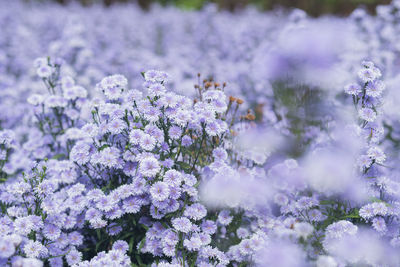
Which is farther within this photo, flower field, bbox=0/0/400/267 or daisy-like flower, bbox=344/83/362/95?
daisy-like flower, bbox=344/83/362/95

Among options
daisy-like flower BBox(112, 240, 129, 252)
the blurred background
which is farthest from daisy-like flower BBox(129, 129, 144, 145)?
the blurred background

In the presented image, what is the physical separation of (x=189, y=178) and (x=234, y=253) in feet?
1.56

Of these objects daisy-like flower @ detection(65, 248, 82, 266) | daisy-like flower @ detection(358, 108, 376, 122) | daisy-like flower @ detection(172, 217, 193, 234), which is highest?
daisy-like flower @ detection(358, 108, 376, 122)

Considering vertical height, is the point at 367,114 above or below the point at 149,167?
above

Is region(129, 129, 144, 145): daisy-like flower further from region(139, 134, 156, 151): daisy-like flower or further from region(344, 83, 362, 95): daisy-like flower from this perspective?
region(344, 83, 362, 95): daisy-like flower

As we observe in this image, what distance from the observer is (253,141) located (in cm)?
257

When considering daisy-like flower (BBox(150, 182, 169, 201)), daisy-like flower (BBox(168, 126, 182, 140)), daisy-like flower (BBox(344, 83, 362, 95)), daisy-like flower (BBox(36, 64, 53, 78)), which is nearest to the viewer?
daisy-like flower (BBox(150, 182, 169, 201))

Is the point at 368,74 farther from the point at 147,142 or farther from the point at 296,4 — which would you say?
the point at 296,4

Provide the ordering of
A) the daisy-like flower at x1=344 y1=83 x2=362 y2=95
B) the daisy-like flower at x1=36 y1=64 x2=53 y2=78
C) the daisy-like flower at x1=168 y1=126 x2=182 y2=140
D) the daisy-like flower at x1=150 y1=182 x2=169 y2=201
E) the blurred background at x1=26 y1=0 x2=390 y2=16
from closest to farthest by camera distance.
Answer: the daisy-like flower at x1=150 y1=182 x2=169 y2=201
the daisy-like flower at x1=168 y1=126 x2=182 y2=140
the daisy-like flower at x1=344 y1=83 x2=362 y2=95
the daisy-like flower at x1=36 y1=64 x2=53 y2=78
the blurred background at x1=26 y1=0 x2=390 y2=16

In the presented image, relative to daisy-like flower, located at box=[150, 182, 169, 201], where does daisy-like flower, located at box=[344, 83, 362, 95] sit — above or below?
above

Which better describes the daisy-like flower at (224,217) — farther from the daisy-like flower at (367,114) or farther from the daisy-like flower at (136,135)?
the daisy-like flower at (367,114)

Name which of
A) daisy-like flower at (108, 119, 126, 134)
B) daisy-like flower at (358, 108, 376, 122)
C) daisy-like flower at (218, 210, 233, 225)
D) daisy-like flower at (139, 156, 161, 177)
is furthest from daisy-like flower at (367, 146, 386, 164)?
daisy-like flower at (108, 119, 126, 134)

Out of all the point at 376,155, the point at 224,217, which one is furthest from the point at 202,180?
the point at 376,155

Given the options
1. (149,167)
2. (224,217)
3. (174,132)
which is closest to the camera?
(149,167)
